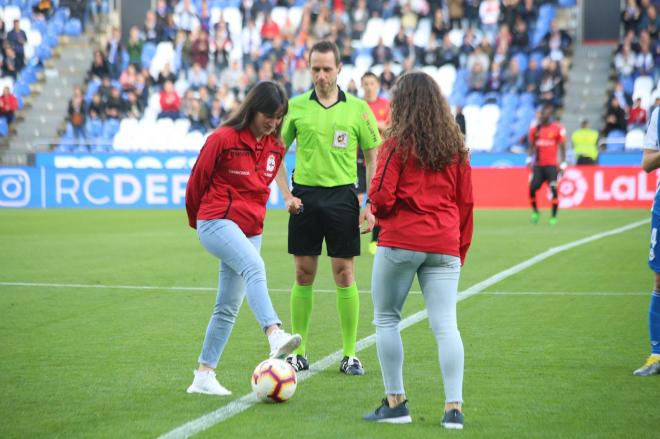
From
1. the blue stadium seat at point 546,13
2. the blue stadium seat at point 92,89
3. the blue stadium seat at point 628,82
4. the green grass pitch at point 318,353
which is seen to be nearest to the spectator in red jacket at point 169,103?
the blue stadium seat at point 92,89

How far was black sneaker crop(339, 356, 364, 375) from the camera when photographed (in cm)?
703

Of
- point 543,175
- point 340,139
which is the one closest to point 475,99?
point 543,175

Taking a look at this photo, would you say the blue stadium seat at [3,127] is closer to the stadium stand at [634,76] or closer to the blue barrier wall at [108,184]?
the blue barrier wall at [108,184]

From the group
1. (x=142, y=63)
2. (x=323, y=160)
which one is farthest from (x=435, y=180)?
(x=142, y=63)

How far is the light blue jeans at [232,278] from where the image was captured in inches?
235

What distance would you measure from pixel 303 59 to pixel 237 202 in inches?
1016

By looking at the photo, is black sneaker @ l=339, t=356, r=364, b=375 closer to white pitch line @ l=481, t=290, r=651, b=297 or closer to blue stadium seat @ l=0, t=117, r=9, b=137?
white pitch line @ l=481, t=290, r=651, b=297

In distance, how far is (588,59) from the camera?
102 ft

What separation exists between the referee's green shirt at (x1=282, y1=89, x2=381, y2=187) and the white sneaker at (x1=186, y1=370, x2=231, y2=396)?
5.30 feet

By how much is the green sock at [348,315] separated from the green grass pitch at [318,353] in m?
0.20

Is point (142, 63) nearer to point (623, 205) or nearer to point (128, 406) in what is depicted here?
point (623, 205)

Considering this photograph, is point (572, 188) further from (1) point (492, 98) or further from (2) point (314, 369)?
(2) point (314, 369)

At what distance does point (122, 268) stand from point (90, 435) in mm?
8375

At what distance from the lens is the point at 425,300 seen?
5559 millimetres
